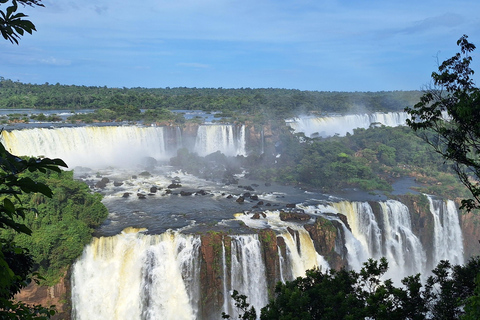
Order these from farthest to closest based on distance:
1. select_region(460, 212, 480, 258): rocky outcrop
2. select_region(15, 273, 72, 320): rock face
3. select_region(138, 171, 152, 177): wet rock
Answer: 1. select_region(138, 171, 152, 177): wet rock
2. select_region(460, 212, 480, 258): rocky outcrop
3. select_region(15, 273, 72, 320): rock face

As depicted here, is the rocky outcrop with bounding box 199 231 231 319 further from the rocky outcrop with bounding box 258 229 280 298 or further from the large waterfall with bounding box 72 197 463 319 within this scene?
the rocky outcrop with bounding box 258 229 280 298

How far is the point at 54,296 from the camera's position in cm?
1464

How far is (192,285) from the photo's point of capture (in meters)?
15.9

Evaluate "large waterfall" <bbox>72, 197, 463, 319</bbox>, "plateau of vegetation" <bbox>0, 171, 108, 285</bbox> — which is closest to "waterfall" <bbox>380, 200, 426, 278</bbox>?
"large waterfall" <bbox>72, 197, 463, 319</bbox>

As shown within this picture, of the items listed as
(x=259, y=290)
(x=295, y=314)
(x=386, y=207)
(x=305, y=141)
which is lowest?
(x=259, y=290)

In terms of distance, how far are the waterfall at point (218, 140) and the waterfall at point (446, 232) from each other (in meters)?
17.7

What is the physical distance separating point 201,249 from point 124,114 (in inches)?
1066

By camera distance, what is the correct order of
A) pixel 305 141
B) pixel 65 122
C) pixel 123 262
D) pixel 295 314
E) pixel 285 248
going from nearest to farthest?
pixel 295 314, pixel 123 262, pixel 285 248, pixel 65 122, pixel 305 141

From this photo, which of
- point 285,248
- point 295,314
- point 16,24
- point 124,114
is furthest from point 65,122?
point 16,24

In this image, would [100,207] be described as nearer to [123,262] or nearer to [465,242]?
[123,262]

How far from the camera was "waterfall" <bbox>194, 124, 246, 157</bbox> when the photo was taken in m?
36.8

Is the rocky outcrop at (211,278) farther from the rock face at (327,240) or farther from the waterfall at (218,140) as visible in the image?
the waterfall at (218,140)

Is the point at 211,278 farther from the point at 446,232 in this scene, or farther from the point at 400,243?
the point at 446,232

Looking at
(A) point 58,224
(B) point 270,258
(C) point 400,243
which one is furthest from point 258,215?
(C) point 400,243
